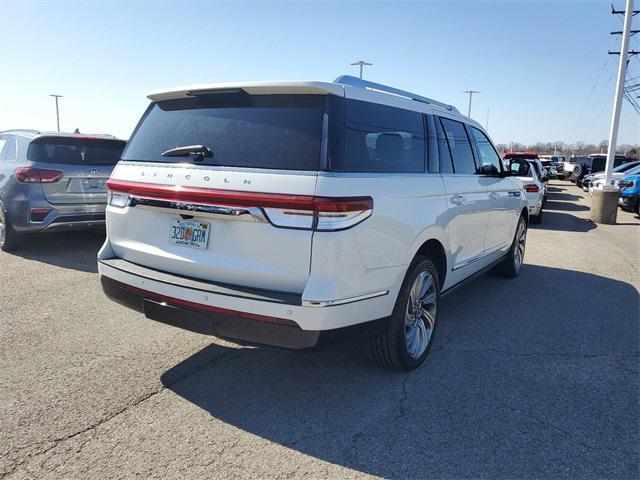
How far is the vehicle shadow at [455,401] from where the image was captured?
8.82 ft

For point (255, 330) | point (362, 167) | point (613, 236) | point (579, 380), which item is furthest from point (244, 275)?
point (613, 236)

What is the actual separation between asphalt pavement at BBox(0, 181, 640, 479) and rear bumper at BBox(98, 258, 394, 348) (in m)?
0.34

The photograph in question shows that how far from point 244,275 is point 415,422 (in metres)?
1.40

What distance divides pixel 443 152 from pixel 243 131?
196 centimetres

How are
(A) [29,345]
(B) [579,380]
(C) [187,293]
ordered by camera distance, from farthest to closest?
(A) [29,345]
(B) [579,380]
(C) [187,293]

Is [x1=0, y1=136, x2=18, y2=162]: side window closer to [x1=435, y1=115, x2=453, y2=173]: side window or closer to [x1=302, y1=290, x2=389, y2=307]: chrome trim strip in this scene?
[x1=435, y1=115, x2=453, y2=173]: side window

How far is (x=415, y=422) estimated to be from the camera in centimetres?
303

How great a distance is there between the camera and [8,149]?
24.4 feet

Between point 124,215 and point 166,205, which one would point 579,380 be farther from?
point 124,215

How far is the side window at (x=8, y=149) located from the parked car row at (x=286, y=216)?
4782 mm

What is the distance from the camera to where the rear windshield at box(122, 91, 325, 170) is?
2854 millimetres

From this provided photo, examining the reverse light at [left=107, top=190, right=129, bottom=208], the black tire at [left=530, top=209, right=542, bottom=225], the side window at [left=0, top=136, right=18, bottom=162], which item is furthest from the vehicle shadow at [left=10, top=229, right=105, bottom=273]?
the black tire at [left=530, top=209, right=542, bottom=225]

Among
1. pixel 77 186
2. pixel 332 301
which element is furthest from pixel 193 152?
pixel 77 186

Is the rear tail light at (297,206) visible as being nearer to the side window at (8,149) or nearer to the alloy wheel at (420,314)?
the alloy wheel at (420,314)
